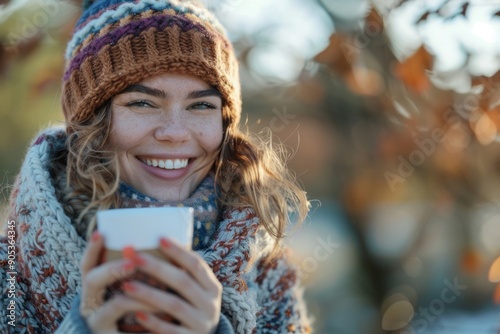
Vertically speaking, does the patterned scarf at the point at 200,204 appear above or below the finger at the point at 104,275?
above

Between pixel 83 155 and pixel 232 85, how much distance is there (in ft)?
1.45

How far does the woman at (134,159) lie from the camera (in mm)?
1726

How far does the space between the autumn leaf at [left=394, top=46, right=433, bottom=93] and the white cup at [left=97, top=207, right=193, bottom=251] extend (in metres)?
1.80

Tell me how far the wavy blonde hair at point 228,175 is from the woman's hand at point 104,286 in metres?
0.33

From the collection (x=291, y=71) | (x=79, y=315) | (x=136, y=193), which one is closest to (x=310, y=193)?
(x=291, y=71)

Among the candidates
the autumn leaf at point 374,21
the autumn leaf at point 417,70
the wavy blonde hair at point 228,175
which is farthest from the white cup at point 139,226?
the autumn leaf at point 374,21

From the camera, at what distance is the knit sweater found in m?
1.70

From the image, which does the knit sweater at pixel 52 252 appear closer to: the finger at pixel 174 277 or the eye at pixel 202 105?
the eye at pixel 202 105

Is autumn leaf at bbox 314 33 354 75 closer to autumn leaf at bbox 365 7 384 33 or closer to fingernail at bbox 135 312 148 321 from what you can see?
Answer: autumn leaf at bbox 365 7 384 33

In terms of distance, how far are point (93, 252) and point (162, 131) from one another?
523 mm

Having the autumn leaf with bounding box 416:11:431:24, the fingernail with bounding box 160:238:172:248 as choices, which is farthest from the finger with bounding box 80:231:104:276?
the autumn leaf with bounding box 416:11:431:24

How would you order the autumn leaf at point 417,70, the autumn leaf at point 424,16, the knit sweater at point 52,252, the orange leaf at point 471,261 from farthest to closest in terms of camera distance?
the orange leaf at point 471,261 → the autumn leaf at point 417,70 → the autumn leaf at point 424,16 → the knit sweater at point 52,252

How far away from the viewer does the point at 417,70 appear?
2848 millimetres

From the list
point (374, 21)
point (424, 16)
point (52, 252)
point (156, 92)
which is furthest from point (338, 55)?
point (52, 252)
